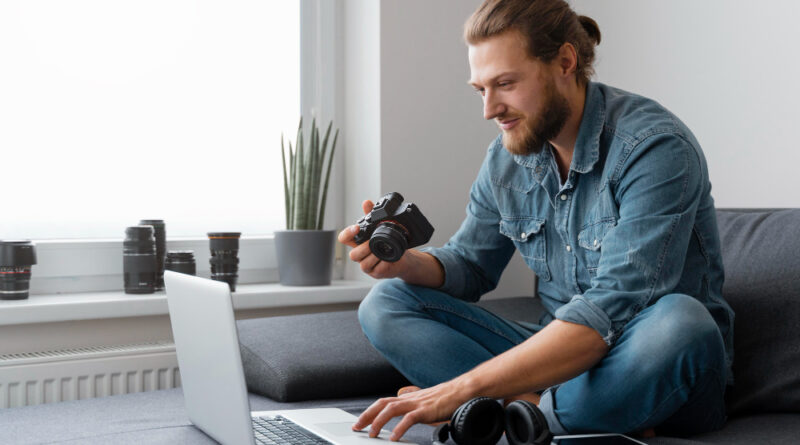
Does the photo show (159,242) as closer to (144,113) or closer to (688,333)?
(144,113)

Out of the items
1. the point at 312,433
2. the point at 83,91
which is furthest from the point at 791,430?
the point at 83,91

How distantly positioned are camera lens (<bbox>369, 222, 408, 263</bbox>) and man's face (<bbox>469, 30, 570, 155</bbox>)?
305 mm

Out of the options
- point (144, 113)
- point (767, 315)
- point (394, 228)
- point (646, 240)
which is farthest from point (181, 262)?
point (767, 315)

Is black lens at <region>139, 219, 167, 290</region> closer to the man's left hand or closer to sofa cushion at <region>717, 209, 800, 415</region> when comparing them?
the man's left hand

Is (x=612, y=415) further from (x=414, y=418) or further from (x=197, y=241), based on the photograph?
→ (x=197, y=241)

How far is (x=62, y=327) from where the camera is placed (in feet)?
6.77

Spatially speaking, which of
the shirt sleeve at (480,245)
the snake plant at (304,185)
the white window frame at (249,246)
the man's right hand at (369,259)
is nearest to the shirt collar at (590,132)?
the shirt sleeve at (480,245)

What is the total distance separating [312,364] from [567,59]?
83cm

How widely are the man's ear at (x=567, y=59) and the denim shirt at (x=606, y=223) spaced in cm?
6

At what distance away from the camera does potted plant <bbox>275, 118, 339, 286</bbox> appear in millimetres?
2375

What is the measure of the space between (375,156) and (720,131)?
1004 mm

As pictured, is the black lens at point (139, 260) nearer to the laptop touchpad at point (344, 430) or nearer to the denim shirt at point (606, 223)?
the denim shirt at point (606, 223)

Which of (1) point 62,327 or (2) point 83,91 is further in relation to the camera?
(2) point 83,91

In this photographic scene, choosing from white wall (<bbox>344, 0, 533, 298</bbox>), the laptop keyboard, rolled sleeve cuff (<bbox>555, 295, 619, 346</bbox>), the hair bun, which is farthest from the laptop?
white wall (<bbox>344, 0, 533, 298</bbox>)
